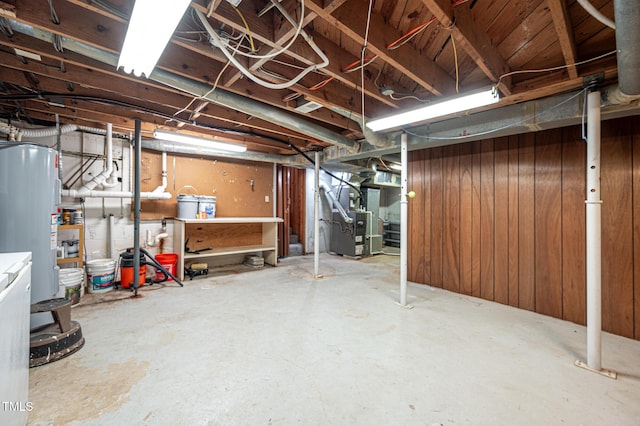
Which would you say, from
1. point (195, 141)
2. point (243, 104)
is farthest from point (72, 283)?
point (243, 104)

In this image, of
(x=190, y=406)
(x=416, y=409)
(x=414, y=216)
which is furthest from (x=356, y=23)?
(x=414, y=216)

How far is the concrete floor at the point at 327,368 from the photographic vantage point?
146 cm

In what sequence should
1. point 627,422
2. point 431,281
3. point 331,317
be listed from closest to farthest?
point 627,422 < point 331,317 < point 431,281

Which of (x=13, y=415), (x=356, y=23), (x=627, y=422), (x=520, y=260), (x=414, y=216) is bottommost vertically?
(x=627, y=422)

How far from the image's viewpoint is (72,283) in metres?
2.96

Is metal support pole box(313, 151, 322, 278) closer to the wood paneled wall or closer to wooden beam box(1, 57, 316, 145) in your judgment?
wooden beam box(1, 57, 316, 145)

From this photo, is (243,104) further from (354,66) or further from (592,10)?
(592,10)

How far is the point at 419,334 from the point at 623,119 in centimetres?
275

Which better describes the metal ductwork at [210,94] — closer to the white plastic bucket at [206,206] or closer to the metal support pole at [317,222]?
the metal support pole at [317,222]

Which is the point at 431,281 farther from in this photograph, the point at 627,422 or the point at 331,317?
the point at 627,422

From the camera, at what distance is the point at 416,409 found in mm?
1496

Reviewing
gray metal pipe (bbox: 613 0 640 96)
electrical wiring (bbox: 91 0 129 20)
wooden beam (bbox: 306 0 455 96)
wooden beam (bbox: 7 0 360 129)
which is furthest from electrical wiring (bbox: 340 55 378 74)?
electrical wiring (bbox: 91 0 129 20)

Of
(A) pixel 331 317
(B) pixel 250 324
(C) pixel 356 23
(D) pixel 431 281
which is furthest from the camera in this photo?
(D) pixel 431 281

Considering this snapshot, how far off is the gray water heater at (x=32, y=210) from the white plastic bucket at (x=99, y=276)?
1.26 m
